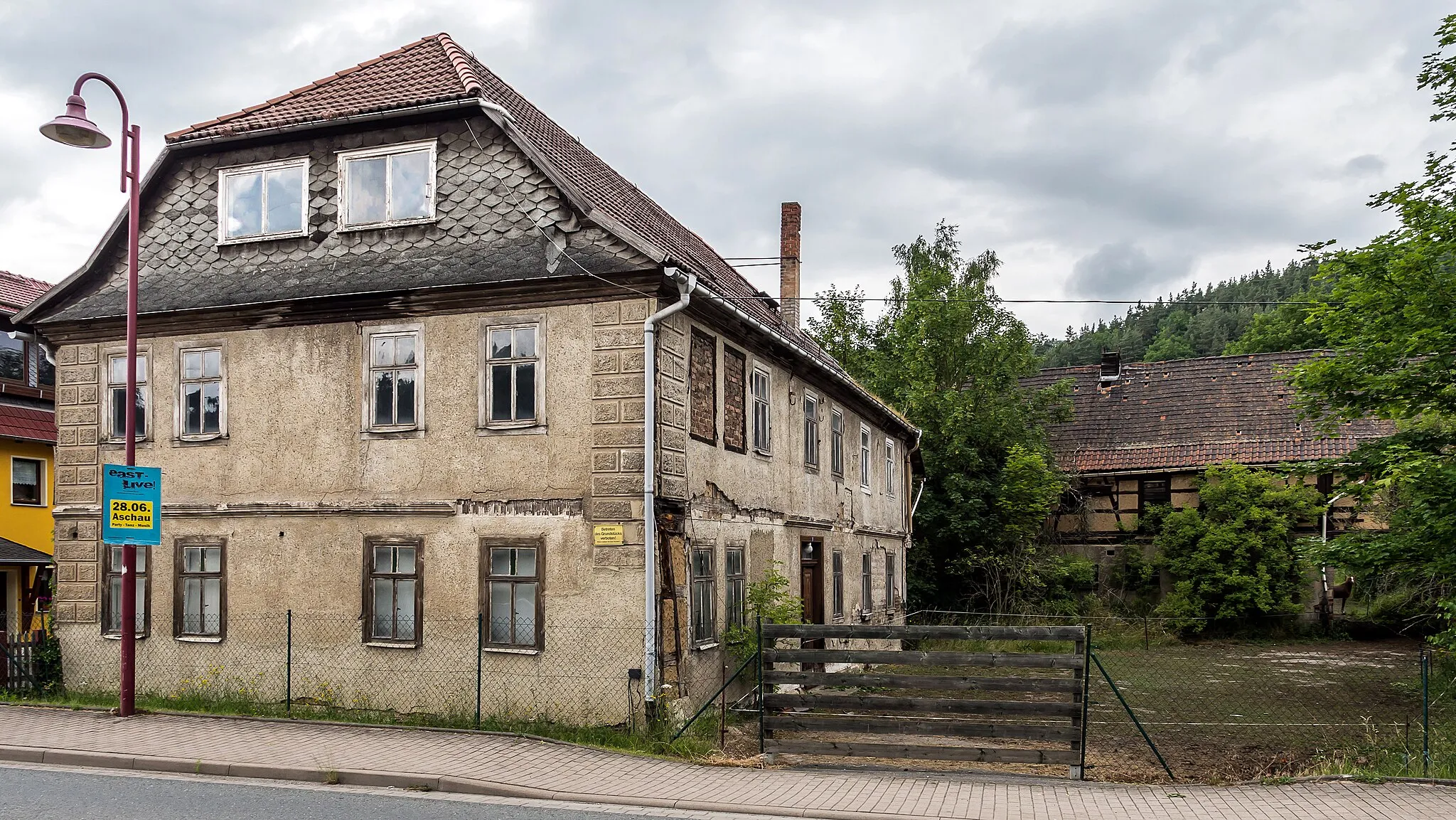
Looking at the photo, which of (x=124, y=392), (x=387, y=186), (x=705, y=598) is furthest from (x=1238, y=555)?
(x=124, y=392)

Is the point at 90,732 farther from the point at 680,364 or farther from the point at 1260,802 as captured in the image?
the point at 1260,802

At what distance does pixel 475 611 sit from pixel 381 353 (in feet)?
11.7

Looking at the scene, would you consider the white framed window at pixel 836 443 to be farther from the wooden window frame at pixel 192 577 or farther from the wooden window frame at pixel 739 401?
the wooden window frame at pixel 192 577

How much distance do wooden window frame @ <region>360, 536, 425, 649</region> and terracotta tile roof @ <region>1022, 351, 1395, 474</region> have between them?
25.0m

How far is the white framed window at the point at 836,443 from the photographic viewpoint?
71.1ft

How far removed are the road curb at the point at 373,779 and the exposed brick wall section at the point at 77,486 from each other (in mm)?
4689

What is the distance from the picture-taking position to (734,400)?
637 inches

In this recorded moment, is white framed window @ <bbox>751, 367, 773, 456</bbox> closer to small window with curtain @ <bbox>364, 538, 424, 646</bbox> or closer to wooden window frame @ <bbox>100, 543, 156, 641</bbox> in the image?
small window with curtain @ <bbox>364, 538, 424, 646</bbox>

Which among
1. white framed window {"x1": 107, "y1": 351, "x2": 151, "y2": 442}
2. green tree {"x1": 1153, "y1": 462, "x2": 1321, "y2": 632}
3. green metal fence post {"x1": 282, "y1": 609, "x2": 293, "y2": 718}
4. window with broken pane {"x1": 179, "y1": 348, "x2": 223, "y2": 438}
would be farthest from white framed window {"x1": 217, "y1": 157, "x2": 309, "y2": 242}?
green tree {"x1": 1153, "y1": 462, "x2": 1321, "y2": 632}

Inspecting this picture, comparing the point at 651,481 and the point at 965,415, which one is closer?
the point at 651,481

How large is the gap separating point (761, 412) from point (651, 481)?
15.1ft

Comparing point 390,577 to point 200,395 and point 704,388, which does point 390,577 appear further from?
point 704,388

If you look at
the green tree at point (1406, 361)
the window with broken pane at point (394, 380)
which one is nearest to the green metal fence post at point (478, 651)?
the window with broken pane at point (394, 380)

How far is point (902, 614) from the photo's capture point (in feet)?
91.3
